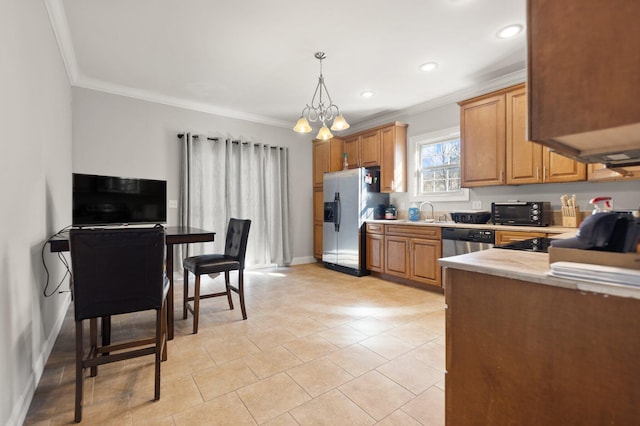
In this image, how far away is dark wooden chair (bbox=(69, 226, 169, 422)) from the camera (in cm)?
163

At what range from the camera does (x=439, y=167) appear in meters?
4.49

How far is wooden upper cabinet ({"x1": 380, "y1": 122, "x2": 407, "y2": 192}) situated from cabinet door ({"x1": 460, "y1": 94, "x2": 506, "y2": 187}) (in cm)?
105

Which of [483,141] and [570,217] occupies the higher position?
[483,141]

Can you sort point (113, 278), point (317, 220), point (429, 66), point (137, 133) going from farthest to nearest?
point (317, 220), point (137, 133), point (429, 66), point (113, 278)

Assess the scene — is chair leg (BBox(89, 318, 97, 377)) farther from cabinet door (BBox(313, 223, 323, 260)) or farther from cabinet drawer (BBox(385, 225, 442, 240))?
cabinet door (BBox(313, 223, 323, 260))

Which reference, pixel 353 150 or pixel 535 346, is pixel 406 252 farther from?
pixel 535 346

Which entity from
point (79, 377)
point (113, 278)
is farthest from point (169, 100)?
point (79, 377)

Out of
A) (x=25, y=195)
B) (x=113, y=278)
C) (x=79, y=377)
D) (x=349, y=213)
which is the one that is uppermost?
(x=25, y=195)

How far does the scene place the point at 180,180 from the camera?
449cm

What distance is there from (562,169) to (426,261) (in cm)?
175

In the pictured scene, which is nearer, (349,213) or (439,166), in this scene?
(439,166)

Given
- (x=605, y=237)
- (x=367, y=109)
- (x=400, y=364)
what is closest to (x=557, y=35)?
(x=605, y=237)

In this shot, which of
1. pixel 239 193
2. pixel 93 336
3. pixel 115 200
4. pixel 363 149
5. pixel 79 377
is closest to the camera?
pixel 79 377

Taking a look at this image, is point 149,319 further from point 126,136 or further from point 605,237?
point 605,237
